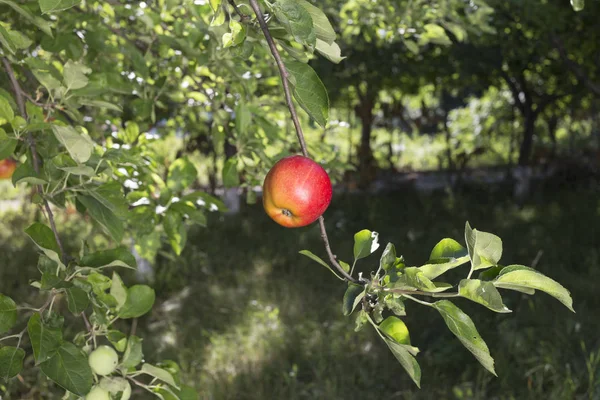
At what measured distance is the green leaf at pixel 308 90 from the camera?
0.90 meters

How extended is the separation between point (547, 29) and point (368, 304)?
4493 millimetres

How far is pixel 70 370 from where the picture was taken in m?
1.17

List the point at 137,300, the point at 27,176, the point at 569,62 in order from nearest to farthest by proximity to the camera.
→ the point at 27,176 < the point at 137,300 < the point at 569,62

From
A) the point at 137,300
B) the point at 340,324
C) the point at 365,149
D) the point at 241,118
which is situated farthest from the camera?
the point at 365,149

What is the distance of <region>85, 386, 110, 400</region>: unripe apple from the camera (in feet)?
3.92

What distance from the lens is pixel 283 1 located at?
835mm

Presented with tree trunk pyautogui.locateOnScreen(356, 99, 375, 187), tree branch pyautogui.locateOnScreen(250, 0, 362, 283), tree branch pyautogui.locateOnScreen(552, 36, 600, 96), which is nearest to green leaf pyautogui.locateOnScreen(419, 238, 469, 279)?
tree branch pyautogui.locateOnScreen(250, 0, 362, 283)

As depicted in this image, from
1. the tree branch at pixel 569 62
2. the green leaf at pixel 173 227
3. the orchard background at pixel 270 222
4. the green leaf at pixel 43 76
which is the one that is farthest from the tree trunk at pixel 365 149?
the green leaf at pixel 43 76

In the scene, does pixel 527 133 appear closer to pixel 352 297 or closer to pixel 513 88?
pixel 513 88

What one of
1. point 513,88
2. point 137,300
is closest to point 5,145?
point 137,300

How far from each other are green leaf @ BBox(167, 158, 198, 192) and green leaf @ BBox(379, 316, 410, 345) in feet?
3.55

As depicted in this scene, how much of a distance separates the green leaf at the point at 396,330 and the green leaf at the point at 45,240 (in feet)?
2.23

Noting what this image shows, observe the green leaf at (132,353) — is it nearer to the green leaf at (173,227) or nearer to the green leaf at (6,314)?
the green leaf at (6,314)

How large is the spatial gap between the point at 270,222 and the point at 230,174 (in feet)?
14.6
